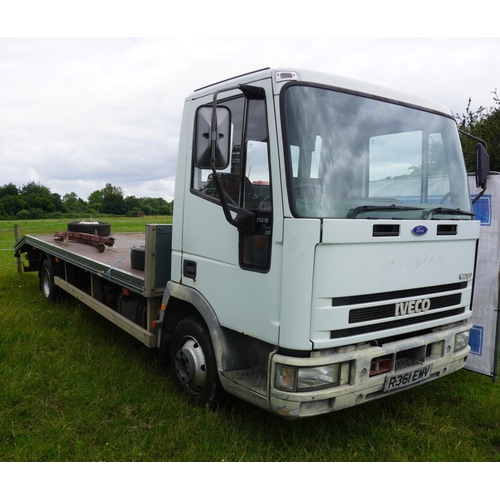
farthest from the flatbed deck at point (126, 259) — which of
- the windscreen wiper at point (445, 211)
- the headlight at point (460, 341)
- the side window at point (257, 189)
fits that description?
the headlight at point (460, 341)

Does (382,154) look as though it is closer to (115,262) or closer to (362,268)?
(362,268)

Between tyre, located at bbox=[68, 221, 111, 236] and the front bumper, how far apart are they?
5.45 meters

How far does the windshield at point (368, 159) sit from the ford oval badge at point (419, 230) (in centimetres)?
12

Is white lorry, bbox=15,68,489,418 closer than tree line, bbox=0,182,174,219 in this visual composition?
Yes

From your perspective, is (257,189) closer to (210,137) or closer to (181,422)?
(210,137)

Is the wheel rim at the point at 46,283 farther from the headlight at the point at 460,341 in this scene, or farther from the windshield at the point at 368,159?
the headlight at the point at 460,341

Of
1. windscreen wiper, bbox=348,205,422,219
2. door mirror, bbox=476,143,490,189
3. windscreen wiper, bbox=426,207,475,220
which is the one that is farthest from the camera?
door mirror, bbox=476,143,490,189

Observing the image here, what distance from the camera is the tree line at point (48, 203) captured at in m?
47.1

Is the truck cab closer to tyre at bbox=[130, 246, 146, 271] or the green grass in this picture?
the green grass

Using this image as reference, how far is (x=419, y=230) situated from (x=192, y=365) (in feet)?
6.68

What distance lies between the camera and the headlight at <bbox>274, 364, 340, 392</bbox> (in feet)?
9.77

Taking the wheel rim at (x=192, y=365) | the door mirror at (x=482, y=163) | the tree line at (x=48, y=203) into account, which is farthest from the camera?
the tree line at (x=48, y=203)

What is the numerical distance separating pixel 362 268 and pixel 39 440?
2655mm

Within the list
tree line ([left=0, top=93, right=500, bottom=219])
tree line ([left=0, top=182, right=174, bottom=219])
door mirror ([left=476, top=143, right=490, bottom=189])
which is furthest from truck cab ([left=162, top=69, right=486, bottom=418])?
tree line ([left=0, top=182, right=174, bottom=219])
